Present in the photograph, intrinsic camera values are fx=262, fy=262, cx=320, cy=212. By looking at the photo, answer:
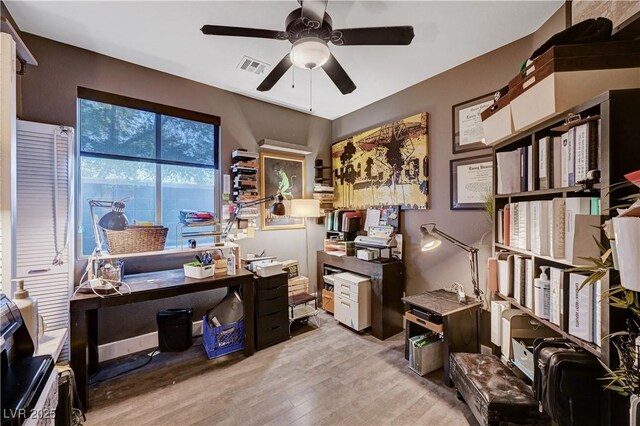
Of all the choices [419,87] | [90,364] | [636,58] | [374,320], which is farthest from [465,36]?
[90,364]

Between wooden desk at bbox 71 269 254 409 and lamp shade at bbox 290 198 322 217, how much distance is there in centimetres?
103

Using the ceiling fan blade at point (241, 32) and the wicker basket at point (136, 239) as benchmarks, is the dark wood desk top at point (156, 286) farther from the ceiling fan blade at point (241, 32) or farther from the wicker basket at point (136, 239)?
the ceiling fan blade at point (241, 32)

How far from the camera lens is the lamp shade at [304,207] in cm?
344

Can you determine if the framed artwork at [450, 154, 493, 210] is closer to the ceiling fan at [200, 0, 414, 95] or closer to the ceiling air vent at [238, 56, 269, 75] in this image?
the ceiling fan at [200, 0, 414, 95]

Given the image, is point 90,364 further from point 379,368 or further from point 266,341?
point 379,368

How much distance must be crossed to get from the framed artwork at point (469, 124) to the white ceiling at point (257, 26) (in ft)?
1.40

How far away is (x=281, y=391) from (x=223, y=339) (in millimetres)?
826

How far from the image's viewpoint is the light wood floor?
1.78m

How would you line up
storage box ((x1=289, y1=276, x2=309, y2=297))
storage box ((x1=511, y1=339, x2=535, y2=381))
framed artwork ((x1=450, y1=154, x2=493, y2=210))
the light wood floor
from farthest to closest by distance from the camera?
storage box ((x1=289, y1=276, x2=309, y2=297)) → framed artwork ((x1=450, y1=154, x2=493, y2=210)) → the light wood floor → storage box ((x1=511, y1=339, x2=535, y2=381))

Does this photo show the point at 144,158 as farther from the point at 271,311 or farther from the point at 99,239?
the point at 271,311

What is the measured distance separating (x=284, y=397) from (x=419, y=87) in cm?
327

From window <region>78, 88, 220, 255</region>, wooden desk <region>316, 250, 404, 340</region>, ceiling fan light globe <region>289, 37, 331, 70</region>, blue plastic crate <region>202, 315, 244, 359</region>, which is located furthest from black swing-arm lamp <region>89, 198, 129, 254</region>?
wooden desk <region>316, 250, 404, 340</region>

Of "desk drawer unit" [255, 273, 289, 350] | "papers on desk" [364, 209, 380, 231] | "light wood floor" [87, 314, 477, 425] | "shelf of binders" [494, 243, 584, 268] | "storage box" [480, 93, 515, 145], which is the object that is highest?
"storage box" [480, 93, 515, 145]

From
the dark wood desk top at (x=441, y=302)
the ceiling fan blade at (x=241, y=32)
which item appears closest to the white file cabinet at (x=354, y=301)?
the dark wood desk top at (x=441, y=302)
